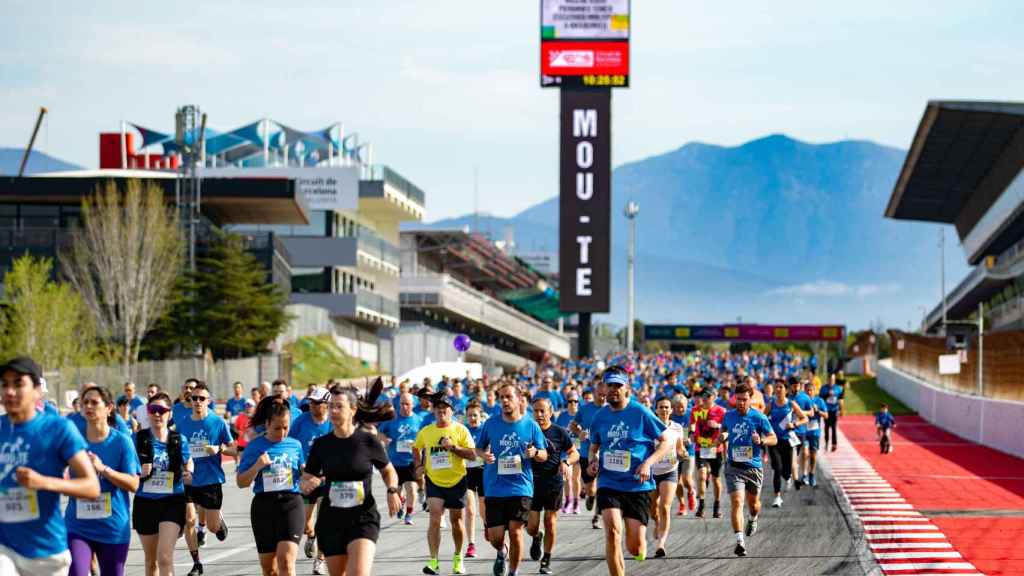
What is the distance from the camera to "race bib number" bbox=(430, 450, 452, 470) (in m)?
16.1

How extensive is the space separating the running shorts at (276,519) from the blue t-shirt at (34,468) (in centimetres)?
333

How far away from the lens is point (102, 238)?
183 feet

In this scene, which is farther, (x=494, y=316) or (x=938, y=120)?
(x=494, y=316)

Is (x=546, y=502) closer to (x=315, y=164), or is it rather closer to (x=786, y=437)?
(x=786, y=437)

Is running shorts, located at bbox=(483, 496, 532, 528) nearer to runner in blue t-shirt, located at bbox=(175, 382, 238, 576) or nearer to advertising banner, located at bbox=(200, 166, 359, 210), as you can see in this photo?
runner in blue t-shirt, located at bbox=(175, 382, 238, 576)

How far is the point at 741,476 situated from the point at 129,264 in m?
38.3

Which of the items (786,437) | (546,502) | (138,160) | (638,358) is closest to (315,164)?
(138,160)

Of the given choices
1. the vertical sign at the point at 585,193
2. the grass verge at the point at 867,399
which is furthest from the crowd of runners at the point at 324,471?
the vertical sign at the point at 585,193

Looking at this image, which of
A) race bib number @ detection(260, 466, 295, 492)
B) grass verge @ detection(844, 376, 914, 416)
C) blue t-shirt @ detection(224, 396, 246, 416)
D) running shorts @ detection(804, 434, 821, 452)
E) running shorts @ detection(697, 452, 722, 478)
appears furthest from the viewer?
grass verge @ detection(844, 376, 914, 416)

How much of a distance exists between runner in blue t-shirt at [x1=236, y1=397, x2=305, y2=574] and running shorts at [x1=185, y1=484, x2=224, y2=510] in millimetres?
3027

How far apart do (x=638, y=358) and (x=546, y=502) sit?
6134 cm

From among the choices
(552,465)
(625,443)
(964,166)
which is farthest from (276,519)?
(964,166)

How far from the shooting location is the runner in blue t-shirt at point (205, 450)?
48.3ft

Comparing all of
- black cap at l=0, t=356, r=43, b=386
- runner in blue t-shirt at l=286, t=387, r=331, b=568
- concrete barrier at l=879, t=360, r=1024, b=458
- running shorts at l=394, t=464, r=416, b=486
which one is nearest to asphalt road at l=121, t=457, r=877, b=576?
running shorts at l=394, t=464, r=416, b=486
